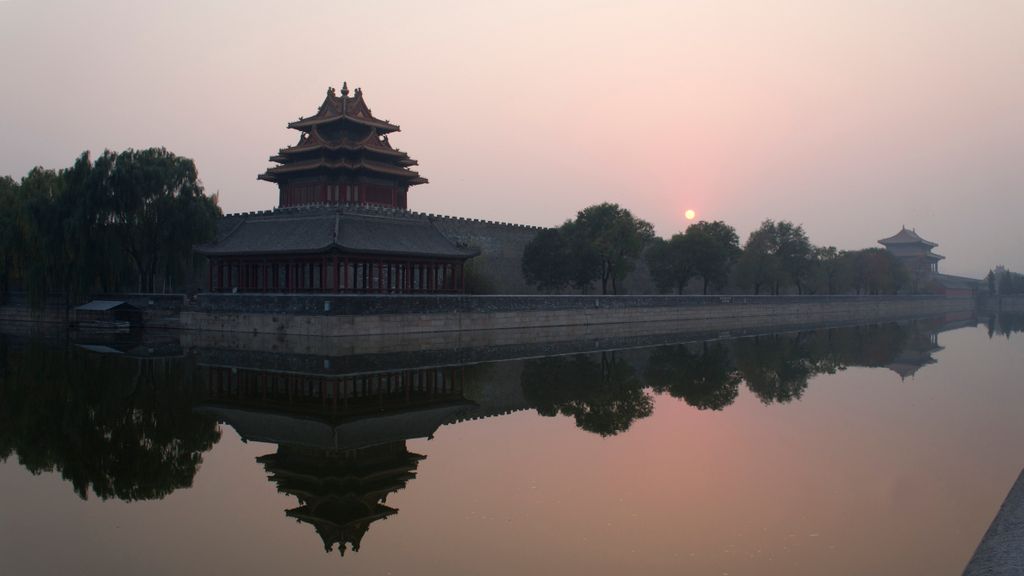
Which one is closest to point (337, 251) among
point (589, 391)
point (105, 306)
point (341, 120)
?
point (341, 120)

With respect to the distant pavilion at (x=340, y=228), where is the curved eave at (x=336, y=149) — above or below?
above

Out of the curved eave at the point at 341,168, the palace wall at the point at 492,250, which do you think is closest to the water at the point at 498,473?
the curved eave at the point at 341,168

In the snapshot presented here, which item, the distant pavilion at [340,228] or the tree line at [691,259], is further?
the tree line at [691,259]

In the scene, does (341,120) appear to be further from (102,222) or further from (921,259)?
(921,259)

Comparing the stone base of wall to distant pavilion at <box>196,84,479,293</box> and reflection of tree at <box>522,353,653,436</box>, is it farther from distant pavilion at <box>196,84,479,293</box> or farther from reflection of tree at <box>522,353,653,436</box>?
reflection of tree at <box>522,353,653,436</box>

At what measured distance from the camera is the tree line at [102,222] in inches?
1326

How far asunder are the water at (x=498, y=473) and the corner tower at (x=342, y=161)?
17458 millimetres

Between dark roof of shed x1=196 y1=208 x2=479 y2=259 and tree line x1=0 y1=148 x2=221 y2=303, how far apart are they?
2.00 metres

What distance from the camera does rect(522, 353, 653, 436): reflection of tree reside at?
48.6 ft

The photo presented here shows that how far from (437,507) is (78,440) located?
6.72 m

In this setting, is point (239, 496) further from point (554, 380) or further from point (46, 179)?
point (46, 179)

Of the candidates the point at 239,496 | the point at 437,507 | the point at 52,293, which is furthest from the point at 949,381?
the point at 52,293

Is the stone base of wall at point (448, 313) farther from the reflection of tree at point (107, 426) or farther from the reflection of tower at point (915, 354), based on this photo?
the reflection of tower at point (915, 354)

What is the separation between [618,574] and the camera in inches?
275
